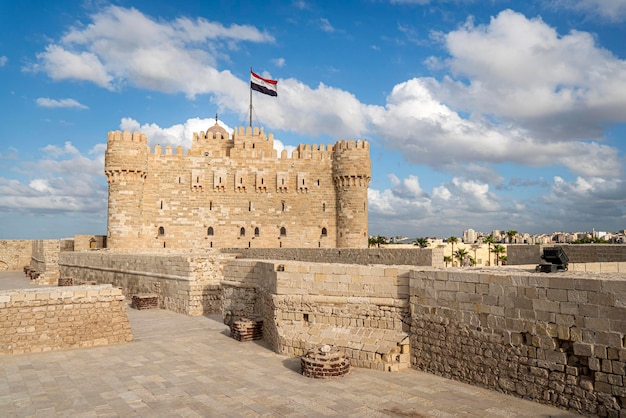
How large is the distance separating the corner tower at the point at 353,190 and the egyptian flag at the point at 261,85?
702 cm

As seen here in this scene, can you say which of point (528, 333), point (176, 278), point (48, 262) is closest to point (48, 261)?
point (48, 262)

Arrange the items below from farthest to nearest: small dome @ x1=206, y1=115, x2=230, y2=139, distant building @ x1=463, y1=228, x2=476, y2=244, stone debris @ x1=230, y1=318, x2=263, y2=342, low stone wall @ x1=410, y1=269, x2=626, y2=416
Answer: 1. distant building @ x1=463, y1=228, x2=476, y2=244
2. small dome @ x1=206, y1=115, x2=230, y2=139
3. stone debris @ x1=230, y1=318, x2=263, y2=342
4. low stone wall @ x1=410, y1=269, x2=626, y2=416

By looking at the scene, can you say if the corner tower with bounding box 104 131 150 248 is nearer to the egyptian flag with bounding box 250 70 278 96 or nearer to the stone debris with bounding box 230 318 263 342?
the egyptian flag with bounding box 250 70 278 96

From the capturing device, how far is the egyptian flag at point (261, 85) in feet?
112

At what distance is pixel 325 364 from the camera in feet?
27.3

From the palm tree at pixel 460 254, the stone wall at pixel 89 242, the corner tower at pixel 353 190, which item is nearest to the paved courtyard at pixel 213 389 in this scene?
the corner tower at pixel 353 190

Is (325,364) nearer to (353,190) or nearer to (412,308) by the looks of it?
(412,308)

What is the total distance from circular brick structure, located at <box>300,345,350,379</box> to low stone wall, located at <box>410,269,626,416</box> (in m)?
1.43

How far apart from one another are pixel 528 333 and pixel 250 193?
89.8 feet

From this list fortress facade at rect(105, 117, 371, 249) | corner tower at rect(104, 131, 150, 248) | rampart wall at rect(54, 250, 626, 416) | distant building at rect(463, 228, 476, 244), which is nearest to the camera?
rampart wall at rect(54, 250, 626, 416)

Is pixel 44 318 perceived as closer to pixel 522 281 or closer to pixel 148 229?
pixel 522 281

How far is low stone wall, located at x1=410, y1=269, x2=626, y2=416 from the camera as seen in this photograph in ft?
19.8

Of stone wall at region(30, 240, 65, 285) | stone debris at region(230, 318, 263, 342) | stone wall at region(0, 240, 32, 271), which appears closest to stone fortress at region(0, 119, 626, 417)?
stone debris at region(230, 318, 263, 342)

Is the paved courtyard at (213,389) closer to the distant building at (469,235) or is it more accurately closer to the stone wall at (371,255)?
the stone wall at (371,255)
